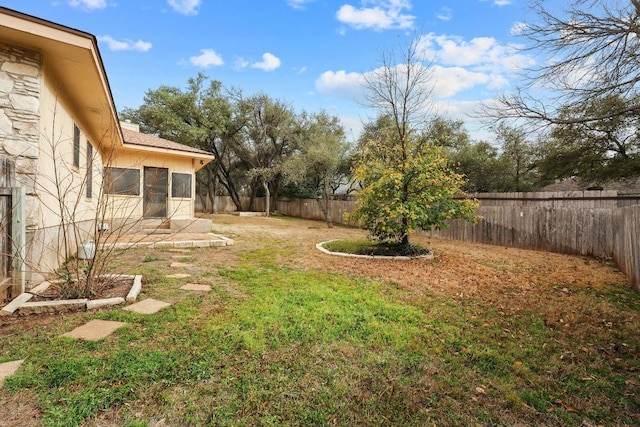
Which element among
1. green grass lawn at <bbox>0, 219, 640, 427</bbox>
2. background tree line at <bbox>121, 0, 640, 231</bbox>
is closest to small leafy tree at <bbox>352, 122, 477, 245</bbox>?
background tree line at <bbox>121, 0, 640, 231</bbox>

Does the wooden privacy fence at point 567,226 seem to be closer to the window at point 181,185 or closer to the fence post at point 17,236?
the fence post at point 17,236

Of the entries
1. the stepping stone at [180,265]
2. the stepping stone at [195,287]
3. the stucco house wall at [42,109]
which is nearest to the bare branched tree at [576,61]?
the stepping stone at [195,287]

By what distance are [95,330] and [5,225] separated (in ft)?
5.49

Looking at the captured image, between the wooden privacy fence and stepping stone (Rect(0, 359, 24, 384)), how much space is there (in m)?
5.70

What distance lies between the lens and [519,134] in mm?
5887

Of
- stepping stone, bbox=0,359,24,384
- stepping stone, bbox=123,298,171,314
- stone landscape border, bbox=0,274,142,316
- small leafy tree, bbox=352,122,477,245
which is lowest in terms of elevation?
stepping stone, bbox=0,359,24,384

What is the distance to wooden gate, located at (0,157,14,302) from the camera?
3125 mm

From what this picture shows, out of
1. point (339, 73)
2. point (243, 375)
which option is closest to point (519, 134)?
point (243, 375)

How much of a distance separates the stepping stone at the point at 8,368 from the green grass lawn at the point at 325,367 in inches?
2.0

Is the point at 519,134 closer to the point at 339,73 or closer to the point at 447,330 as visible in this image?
the point at 447,330

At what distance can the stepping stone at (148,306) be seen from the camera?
3108 millimetres

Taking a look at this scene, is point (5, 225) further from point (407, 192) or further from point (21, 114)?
point (407, 192)

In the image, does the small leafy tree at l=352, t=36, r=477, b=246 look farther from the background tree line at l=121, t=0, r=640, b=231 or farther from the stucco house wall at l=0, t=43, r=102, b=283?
the stucco house wall at l=0, t=43, r=102, b=283

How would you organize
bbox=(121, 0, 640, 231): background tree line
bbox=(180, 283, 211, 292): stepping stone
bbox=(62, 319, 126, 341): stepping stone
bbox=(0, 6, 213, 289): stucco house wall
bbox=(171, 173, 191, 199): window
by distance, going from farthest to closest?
bbox=(171, 173, 191, 199): window → bbox=(121, 0, 640, 231): background tree line → bbox=(180, 283, 211, 292): stepping stone → bbox=(0, 6, 213, 289): stucco house wall → bbox=(62, 319, 126, 341): stepping stone
